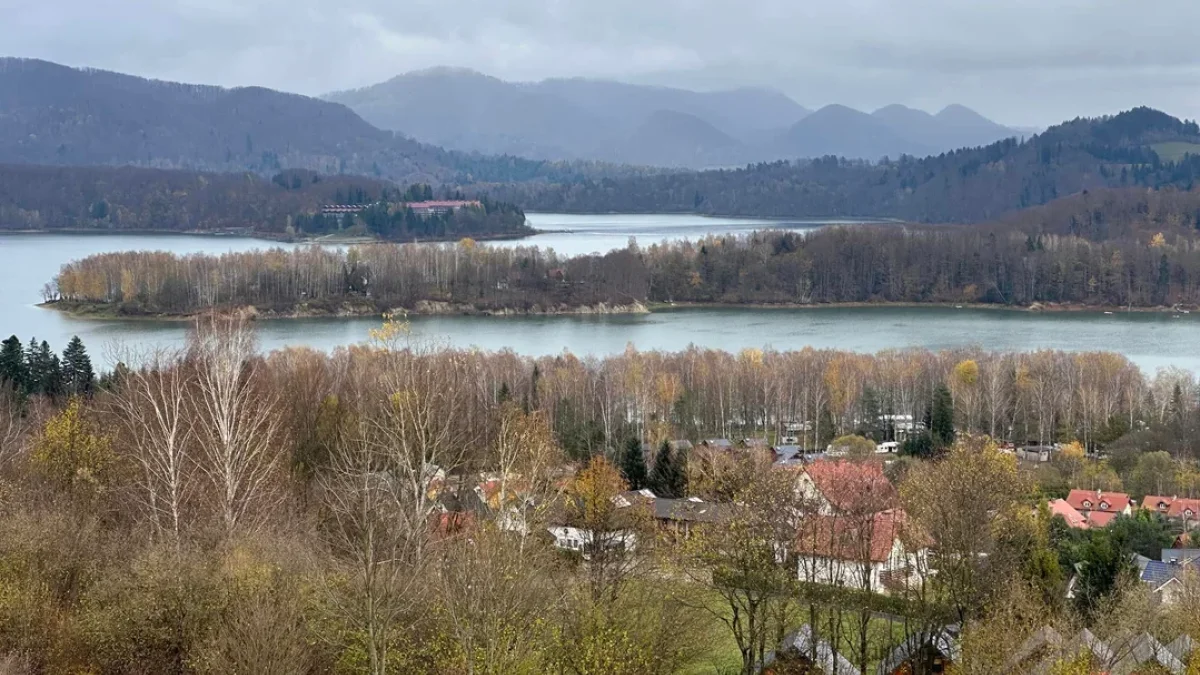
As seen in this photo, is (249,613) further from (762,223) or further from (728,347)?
(762,223)

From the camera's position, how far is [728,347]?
23.3 metres

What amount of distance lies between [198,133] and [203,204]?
49.2 m

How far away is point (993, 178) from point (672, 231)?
22.7 metres

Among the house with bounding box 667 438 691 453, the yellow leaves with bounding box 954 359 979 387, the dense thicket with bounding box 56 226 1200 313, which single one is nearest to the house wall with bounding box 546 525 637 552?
the house with bounding box 667 438 691 453

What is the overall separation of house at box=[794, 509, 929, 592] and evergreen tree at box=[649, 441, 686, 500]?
12.0 ft

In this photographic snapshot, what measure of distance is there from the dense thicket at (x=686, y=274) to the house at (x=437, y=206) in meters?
22.3

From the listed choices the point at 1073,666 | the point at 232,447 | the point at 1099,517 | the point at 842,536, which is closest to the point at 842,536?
the point at 842,536

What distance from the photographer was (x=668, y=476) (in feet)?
36.4

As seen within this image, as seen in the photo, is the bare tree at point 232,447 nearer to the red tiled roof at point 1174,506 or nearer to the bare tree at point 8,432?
the bare tree at point 8,432

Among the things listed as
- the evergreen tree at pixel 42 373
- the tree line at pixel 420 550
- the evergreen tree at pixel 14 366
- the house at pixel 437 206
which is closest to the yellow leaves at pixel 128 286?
the evergreen tree at pixel 42 373

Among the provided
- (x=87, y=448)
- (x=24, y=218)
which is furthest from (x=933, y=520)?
(x=24, y=218)

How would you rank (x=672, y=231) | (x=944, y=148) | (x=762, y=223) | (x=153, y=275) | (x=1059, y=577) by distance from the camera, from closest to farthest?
(x=1059, y=577), (x=153, y=275), (x=672, y=231), (x=762, y=223), (x=944, y=148)

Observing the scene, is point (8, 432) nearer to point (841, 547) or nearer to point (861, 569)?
point (841, 547)

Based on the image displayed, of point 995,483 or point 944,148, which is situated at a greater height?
point 944,148
